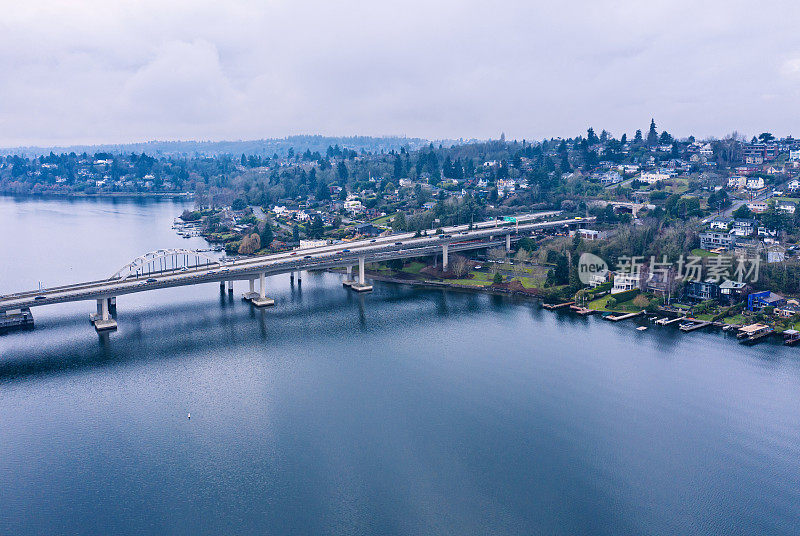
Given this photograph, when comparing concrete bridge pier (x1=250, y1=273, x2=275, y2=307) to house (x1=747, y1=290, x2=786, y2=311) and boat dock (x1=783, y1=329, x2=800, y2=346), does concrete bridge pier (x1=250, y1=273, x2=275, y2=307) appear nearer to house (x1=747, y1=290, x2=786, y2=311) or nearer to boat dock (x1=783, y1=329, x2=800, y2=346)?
house (x1=747, y1=290, x2=786, y2=311)

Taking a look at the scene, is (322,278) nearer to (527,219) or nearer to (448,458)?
(527,219)

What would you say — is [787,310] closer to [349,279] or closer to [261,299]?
[349,279]

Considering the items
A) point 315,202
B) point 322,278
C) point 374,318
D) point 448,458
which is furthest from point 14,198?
point 448,458

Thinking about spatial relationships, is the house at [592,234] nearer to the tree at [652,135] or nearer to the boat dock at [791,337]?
the boat dock at [791,337]

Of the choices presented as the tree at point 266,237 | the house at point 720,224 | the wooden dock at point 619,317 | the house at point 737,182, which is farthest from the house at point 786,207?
the tree at point 266,237

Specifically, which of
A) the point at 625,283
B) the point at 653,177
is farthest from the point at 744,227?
the point at 653,177

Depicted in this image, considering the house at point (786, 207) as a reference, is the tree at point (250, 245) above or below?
below
